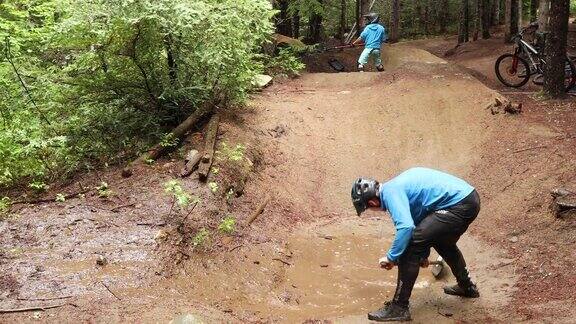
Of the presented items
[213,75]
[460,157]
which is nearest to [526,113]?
[460,157]

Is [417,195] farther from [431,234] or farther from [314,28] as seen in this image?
[314,28]

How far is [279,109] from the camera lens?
1066 centimetres

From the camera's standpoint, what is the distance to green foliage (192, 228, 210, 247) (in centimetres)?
608

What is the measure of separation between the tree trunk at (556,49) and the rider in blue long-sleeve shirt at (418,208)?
7.09 metres

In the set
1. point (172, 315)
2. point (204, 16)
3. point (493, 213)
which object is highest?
point (204, 16)

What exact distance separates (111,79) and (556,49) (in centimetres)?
880

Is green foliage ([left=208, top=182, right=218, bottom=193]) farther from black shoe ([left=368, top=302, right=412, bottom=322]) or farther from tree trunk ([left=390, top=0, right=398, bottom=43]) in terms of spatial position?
tree trunk ([left=390, top=0, right=398, bottom=43])

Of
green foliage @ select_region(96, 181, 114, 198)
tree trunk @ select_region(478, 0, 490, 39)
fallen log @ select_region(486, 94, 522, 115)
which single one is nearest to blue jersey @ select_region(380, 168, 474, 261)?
green foliage @ select_region(96, 181, 114, 198)

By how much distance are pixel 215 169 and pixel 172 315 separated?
3.22 meters

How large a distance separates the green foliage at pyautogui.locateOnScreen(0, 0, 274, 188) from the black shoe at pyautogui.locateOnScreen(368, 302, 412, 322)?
4.54 m

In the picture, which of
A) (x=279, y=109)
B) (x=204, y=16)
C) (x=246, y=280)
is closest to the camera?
(x=246, y=280)

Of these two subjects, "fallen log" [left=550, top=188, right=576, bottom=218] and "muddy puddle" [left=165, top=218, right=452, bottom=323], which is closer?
"muddy puddle" [left=165, top=218, right=452, bottom=323]

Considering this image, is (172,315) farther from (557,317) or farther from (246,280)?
(557,317)

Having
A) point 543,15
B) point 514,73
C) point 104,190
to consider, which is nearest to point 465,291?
point 104,190
